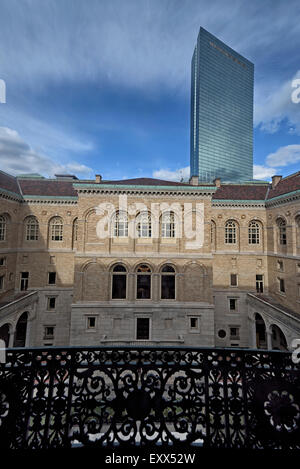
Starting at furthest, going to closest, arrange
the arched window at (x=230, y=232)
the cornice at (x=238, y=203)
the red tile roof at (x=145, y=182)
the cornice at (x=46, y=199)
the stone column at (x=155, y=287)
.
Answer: the arched window at (x=230, y=232) → the cornice at (x=238, y=203) → the cornice at (x=46, y=199) → the red tile roof at (x=145, y=182) → the stone column at (x=155, y=287)

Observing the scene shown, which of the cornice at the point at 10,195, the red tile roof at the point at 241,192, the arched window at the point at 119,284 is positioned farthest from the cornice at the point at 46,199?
the red tile roof at the point at 241,192

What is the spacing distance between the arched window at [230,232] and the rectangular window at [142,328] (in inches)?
482

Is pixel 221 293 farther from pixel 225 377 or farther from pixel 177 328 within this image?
pixel 225 377

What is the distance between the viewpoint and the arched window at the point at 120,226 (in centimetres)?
1877

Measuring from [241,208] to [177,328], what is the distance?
14287 mm

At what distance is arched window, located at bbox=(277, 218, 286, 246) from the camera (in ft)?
67.4

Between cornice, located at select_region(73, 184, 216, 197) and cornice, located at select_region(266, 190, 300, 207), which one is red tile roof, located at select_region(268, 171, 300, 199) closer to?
cornice, located at select_region(266, 190, 300, 207)

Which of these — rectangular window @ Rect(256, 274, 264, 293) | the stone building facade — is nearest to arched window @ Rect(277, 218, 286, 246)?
the stone building facade

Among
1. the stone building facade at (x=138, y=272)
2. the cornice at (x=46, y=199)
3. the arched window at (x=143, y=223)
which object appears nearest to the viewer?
the stone building facade at (x=138, y=272)

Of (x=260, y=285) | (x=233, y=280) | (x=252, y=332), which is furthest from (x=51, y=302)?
(x=260, y=285)

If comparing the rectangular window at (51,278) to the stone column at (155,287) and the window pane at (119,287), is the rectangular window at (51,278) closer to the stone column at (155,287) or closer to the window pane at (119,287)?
the window pane at (119,287)

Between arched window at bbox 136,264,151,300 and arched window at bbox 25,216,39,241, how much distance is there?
12289mm

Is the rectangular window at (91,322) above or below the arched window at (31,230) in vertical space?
below
